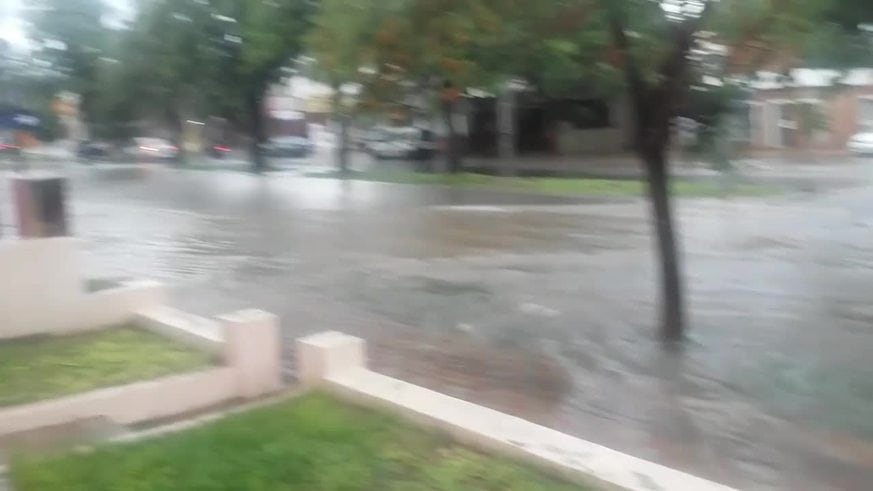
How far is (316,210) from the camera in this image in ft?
74.6

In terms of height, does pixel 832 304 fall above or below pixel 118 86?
below

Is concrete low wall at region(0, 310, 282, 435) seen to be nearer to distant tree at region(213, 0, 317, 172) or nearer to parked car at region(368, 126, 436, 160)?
distant tree at region(213, 0, 317, 172)

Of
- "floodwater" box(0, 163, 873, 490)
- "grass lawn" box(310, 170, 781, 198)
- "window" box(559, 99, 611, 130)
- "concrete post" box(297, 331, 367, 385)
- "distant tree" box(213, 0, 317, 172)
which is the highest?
"distant tree" box(213, 0, 317, 172)

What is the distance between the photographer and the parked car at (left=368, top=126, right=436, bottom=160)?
42812 mm

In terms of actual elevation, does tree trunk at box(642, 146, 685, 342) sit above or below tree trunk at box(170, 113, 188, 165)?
below

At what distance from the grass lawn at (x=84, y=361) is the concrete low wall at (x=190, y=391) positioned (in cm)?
20

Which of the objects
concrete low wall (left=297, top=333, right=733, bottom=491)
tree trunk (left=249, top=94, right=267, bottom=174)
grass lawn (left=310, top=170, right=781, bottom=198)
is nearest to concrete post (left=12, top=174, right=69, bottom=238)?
concrete low wall (left=297, top=333, right=733, bottom=491)

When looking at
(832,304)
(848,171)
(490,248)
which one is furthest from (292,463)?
(848,171)

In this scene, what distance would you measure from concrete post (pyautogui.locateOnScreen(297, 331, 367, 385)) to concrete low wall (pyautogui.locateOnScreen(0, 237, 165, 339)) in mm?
2463

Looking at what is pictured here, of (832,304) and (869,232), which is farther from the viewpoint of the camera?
(869,232)

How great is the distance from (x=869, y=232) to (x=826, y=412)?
409 inches

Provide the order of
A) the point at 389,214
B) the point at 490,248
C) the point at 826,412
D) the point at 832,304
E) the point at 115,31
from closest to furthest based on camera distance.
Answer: the point at 826,412 < the point at 832,304 < the point at 490,248 < the point at 389,214 < the point at 115,31

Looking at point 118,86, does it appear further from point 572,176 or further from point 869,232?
point 869,232

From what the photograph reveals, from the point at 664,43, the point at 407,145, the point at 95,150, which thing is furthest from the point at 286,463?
the point at 95,150
